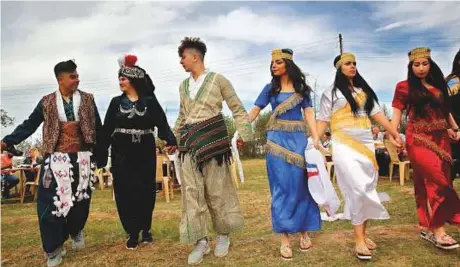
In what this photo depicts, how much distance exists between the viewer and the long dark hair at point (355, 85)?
3754 mm

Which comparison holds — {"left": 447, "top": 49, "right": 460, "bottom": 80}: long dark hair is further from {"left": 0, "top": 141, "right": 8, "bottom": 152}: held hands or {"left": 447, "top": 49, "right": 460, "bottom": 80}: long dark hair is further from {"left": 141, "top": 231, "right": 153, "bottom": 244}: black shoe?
{"left": 0, "top": 141, "right": 8, "bottom": 152}: held hands

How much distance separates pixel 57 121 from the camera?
427 cm

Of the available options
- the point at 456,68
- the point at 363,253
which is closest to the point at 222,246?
the point at 363,253

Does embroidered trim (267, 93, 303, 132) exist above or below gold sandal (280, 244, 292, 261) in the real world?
above

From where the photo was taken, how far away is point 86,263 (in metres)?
4.13

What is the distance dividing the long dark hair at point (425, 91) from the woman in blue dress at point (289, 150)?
1.02 m

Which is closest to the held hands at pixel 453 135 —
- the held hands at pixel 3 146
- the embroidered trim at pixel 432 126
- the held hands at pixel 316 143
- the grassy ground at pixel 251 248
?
the embroidered trim at pixel 432 126

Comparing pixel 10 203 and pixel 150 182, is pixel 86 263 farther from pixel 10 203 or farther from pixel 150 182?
pixel 10 203

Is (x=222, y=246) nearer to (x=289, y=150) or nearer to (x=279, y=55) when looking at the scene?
(x=289, y=150)

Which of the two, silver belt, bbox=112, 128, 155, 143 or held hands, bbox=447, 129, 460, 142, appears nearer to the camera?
held hands, bbox=447, 129, 460, 142

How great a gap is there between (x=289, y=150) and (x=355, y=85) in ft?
2.90

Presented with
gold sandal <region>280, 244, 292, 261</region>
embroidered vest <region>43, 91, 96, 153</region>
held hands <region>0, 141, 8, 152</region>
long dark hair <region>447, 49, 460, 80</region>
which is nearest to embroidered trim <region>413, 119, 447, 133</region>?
long dark hair <region>447, 49, 460, 80</region>

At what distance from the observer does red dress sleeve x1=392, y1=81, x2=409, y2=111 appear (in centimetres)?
409

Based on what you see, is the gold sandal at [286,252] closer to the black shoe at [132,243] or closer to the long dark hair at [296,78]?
the long dark hair at [296,78]
